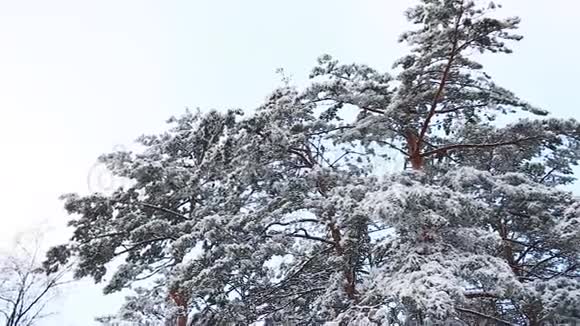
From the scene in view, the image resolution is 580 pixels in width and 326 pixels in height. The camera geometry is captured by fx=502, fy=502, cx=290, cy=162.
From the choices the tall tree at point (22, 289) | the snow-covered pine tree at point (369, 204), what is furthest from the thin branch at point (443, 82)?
the tall tree at point (22, 289)

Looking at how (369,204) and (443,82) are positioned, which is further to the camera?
(443,82)

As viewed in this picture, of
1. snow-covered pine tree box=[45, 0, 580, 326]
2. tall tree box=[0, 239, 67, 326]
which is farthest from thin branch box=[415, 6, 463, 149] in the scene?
tall tree box=[0, 239, 67, 326]

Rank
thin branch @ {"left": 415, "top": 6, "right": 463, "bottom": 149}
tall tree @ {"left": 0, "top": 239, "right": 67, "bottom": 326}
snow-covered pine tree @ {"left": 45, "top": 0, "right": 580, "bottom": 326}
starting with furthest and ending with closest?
tall tree @ {"left": 0, "top": 239, "right": 67, "bottom": 326}
thin branch @ {"left": 415, "top": 6, "right": 463, "bottom": 149}
snow-covered pine tree @ {"left": 45, "top": 0, "right": 580, "bottom": 326}

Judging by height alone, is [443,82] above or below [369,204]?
above

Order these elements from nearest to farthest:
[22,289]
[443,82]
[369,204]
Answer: [369,204], [443,82], [22,289]

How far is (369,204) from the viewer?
22.3 feet

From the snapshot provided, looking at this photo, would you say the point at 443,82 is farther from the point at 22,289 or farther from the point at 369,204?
the point at 22,289

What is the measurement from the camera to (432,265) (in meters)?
6.53

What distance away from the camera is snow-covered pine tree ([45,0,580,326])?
6.93 m

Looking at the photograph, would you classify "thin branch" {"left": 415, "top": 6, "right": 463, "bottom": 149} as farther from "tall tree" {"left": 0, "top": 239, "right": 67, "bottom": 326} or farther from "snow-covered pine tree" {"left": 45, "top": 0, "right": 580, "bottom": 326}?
"tall tree" {"left": 0, "top": 239, "right": 67, "bottom": 326}

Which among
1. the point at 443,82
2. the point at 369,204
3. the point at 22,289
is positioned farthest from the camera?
the point at 22,289

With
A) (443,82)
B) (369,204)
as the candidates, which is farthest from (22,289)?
(443,82)

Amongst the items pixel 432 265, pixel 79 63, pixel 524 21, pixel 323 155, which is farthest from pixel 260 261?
pixel 79 63

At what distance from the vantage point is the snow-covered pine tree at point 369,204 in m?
6.93
